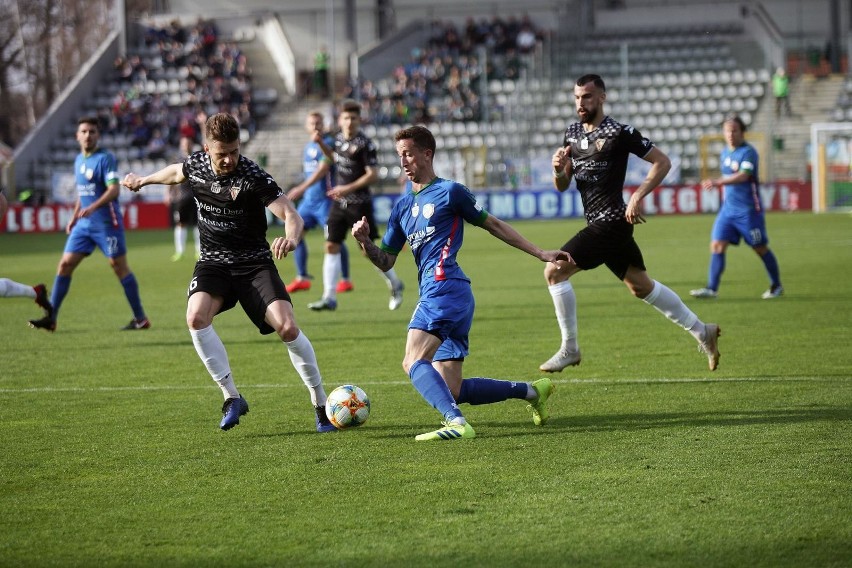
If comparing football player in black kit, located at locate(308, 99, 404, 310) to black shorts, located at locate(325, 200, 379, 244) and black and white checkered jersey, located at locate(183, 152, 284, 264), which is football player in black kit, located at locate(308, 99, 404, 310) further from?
black and white checkered jersey, located at locate(183, 152, 284, 264)

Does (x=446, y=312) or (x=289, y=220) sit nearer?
(x=446, y=312)

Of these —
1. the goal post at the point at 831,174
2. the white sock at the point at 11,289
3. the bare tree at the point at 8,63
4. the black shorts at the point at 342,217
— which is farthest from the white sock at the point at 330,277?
the bare tree at the point at 8,63

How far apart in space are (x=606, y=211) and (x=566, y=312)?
2.78 feet

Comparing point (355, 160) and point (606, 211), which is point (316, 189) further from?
point (606, 211)

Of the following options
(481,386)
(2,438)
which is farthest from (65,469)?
(481,386)

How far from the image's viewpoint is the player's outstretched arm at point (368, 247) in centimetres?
696

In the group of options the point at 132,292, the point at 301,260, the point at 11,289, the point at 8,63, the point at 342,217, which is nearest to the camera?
the point at 11,289

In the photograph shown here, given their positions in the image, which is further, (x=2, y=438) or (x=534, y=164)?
(x=534, y=164)

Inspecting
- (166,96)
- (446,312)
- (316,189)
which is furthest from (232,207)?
(166,96)

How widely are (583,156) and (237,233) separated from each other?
2.99 metres

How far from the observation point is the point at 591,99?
29.9ft

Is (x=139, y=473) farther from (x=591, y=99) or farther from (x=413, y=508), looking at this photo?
(x=591, y=99)

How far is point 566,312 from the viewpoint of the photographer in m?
9.52

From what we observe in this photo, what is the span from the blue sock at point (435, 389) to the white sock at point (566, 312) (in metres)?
2.49
